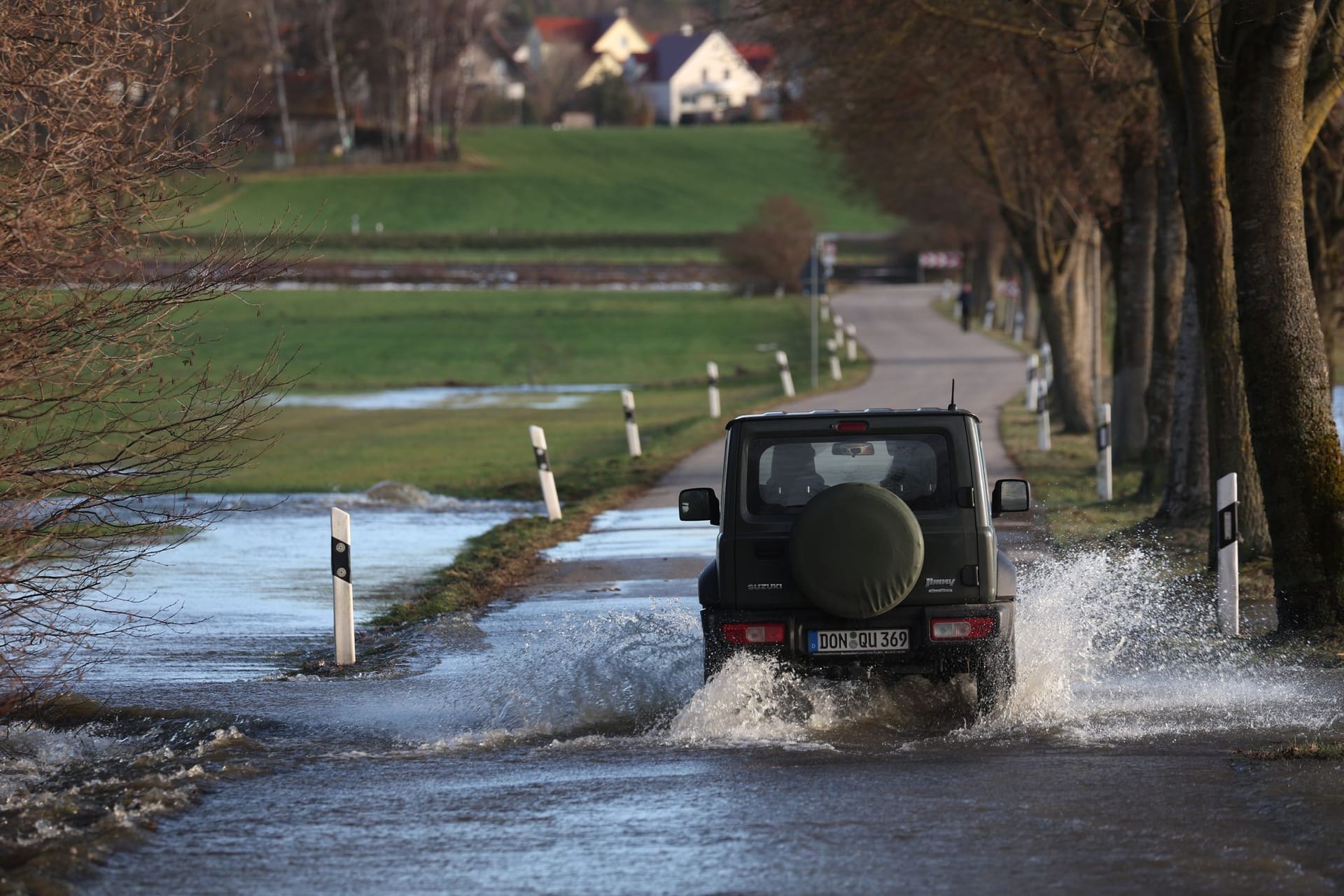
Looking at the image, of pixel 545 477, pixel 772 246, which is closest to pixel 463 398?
pixel 545 477

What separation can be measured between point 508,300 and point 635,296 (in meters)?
5.95

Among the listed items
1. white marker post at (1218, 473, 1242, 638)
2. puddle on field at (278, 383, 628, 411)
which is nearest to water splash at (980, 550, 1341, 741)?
white marker post at (1218, 473, 1242, 638)

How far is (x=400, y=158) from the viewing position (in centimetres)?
13112

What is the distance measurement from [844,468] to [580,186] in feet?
423

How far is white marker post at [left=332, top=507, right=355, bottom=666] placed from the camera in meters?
11.6

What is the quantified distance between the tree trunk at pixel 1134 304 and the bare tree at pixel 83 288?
16.6 m

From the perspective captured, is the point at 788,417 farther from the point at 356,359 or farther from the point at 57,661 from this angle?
the point at 356,359

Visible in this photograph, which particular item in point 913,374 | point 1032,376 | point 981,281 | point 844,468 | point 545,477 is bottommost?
point 913,374

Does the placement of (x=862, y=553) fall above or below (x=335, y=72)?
below

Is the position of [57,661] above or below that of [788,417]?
below

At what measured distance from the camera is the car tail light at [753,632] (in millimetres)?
9258

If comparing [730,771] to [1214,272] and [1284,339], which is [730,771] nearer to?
[1284,339]

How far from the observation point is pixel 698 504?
10.3m

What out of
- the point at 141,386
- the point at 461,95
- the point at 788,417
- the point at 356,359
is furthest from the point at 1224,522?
the point at 461,95
